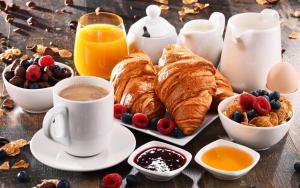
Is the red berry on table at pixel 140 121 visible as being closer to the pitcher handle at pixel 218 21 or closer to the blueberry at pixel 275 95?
the blueberry at pixel 275 95

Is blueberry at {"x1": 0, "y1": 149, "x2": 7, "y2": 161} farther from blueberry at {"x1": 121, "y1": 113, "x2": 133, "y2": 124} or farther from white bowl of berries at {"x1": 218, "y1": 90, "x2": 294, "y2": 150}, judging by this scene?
white bowl of berries at {"x1": 218, "y1": 90, "x2": 294, "y2": 150}

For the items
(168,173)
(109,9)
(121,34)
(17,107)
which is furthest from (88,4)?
(168,173)

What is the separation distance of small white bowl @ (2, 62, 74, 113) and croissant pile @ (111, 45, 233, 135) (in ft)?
0.55

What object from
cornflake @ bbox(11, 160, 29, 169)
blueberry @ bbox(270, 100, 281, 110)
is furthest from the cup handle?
blueberry @ bbox(270, 100, 281, 110)

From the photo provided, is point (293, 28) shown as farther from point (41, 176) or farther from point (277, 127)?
point (41, 176)

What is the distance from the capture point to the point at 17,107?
1.65 metres

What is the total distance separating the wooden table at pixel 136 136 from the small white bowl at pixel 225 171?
0.02 meters

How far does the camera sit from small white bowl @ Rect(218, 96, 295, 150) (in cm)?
144

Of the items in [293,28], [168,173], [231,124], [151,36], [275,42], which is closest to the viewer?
[168,173]

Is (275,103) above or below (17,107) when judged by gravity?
above

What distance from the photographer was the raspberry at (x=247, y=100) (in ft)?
4.84

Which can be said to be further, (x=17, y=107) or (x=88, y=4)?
(x=88, y=4)

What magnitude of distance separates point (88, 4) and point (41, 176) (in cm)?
96

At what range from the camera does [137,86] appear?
1581 mm
